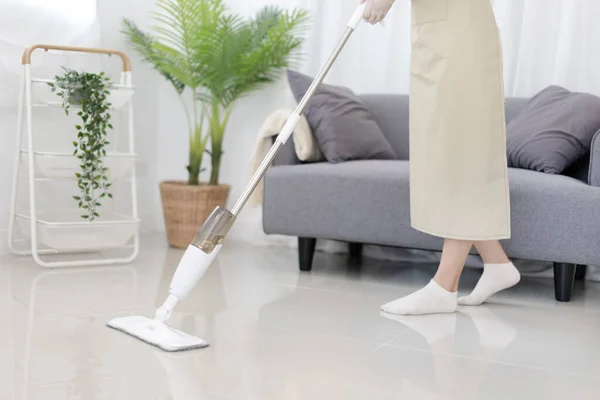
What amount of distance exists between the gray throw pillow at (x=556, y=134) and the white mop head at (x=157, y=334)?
1.47m

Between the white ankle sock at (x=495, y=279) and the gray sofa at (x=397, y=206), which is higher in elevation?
the gray sofa at (x=397, y=206)

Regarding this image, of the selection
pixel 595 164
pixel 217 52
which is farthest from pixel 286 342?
pixel 217 52

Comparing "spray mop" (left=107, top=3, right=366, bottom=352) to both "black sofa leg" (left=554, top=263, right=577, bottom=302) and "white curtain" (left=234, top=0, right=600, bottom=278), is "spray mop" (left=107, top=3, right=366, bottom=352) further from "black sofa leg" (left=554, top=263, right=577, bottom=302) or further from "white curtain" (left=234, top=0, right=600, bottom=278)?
"white curtain" (left=234, top=0, right=600, bottom=278)

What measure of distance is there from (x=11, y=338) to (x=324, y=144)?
4.79ft

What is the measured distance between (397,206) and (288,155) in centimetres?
54

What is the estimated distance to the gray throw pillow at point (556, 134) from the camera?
2727 mm

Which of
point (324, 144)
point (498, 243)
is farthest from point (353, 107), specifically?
point (498, 243)

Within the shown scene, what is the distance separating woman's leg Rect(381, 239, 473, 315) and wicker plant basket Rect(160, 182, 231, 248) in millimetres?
1347

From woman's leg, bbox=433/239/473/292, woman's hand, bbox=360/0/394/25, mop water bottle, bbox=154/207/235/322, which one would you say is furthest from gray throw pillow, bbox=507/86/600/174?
mop water bottle, bbox=154/207/235/322

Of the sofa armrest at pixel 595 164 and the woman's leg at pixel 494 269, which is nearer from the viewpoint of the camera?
the woman's leg at pixel 494 269

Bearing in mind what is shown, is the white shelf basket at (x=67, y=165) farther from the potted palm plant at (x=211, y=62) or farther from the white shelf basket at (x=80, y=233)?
the potted palm plant at (x=211, y=62)

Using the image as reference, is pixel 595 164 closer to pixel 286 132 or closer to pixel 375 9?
pixel 375 9

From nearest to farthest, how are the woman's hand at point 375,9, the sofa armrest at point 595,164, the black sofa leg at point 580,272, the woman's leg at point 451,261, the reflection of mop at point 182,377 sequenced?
the reflection of mop at point 182,377 → the woman's hand at point 375,9 → the woman's leg at point 451,261 → the sofa armrest at point 595,164 → the black sofa leg at point 580,272

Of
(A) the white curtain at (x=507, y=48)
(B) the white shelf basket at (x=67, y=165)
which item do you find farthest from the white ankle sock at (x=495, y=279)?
(B) the white shelf basket at (x=67, y=165)
